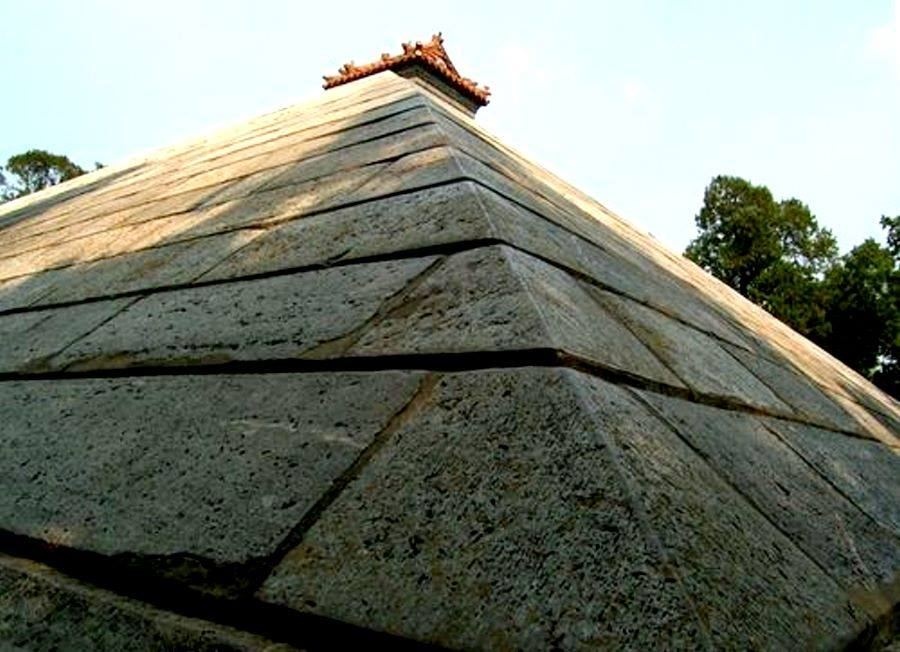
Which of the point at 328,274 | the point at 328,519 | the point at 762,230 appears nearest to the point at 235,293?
the point at 328,274

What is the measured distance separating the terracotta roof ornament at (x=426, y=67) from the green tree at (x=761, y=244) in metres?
12.7

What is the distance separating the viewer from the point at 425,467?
1.92 ft

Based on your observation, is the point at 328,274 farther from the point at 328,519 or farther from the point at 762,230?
the point at 762,230

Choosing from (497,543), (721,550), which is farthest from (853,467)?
(497,543)

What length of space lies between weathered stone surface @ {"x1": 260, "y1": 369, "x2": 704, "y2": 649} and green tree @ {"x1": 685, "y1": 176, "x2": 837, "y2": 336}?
20.9m

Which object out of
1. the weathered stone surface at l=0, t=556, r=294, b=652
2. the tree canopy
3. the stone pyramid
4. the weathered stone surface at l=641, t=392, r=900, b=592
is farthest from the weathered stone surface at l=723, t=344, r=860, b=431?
the tree canopy

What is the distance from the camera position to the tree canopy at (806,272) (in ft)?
60.6

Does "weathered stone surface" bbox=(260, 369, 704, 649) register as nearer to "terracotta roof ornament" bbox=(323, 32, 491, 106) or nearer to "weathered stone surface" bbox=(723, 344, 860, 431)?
"weathered stone surface" bbox=(723, 344, 860, 431)

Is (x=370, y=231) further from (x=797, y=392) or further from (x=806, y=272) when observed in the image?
(x=806, y=272)

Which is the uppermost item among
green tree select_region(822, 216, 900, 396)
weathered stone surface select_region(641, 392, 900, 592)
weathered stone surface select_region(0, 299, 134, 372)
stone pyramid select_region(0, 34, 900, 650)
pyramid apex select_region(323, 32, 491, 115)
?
green tree select_region(822, 216, 900, 396)

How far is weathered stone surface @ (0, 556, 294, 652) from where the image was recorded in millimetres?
490

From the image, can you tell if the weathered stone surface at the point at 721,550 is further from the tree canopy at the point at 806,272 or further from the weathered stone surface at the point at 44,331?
the tree canopy at the point at 806,272

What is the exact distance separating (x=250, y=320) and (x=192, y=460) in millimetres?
335

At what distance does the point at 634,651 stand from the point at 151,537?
0.46 meters
